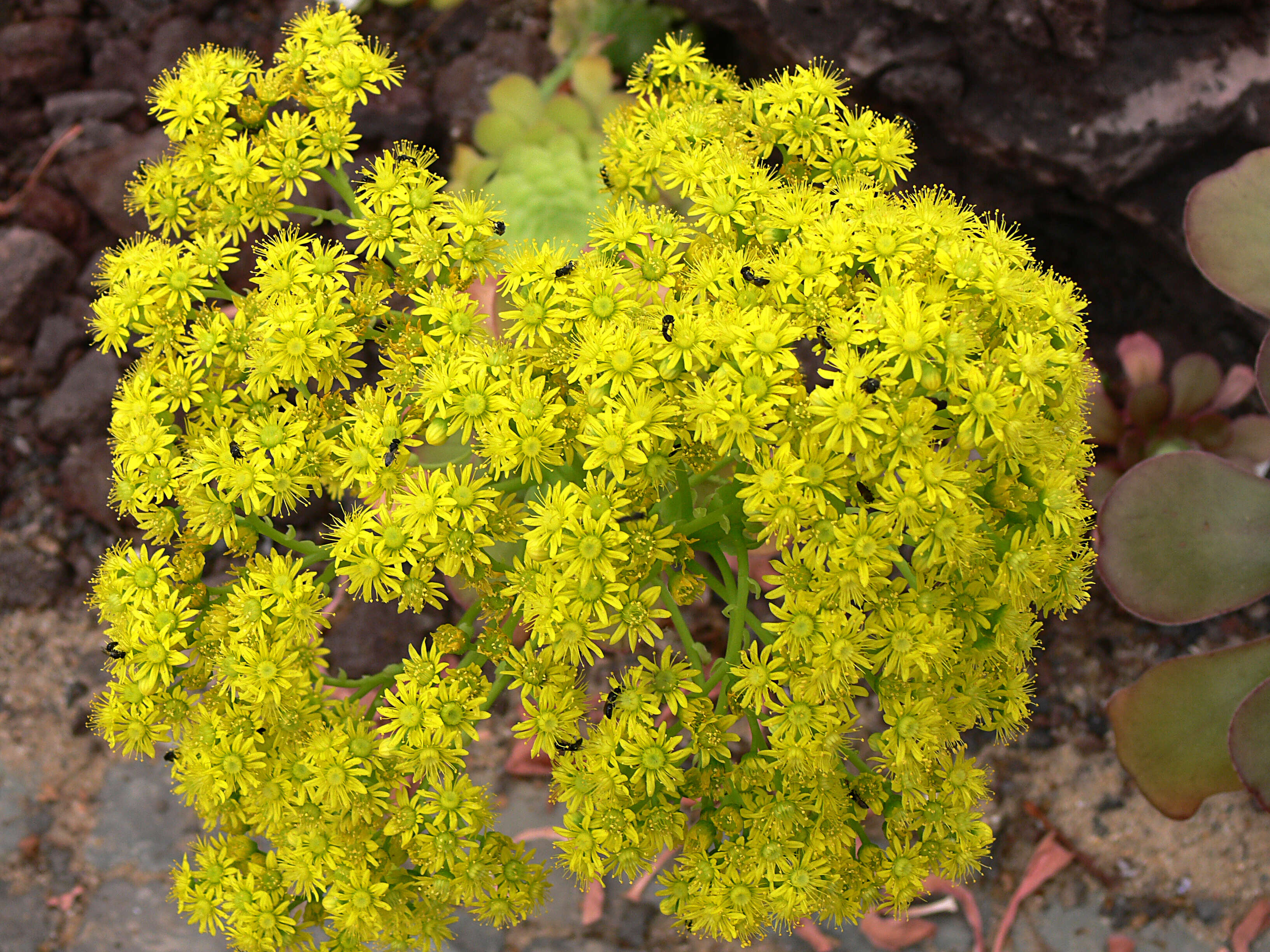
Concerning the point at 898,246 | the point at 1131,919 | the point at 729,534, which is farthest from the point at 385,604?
the point at 1131,919

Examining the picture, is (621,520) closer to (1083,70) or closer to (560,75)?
(1083,70)

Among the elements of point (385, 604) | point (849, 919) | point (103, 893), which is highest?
point (849, 919)

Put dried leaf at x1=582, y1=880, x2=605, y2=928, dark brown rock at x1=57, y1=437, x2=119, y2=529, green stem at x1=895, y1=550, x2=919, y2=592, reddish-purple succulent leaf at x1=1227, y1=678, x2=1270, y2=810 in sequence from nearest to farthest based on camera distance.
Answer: green stem at x1=895, y1=550, x2=919, y2=592 → reddish-purple succulent leaf at x1=1227, y1=678, x2=1270, y2=810 → dried leaf at x1=582, y1=880, x2=605, y2=928 → dark brown rock at x1=57, y1=437, x2=119, y2=529

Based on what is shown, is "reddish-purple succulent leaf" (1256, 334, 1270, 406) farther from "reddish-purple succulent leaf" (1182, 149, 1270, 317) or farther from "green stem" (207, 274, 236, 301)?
"green stem" (207, 274, 236, 301)

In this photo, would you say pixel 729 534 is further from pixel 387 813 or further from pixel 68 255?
pixel 68 255

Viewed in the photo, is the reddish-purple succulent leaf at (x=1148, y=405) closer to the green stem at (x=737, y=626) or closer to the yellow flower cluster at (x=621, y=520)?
the yellow flower cluster at (x=621, y=520)

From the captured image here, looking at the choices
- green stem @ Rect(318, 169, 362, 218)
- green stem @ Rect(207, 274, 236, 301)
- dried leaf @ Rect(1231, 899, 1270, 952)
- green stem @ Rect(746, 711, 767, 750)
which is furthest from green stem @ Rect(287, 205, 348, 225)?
dried leaf @ Rect(1231, 899, 1270, 952)
